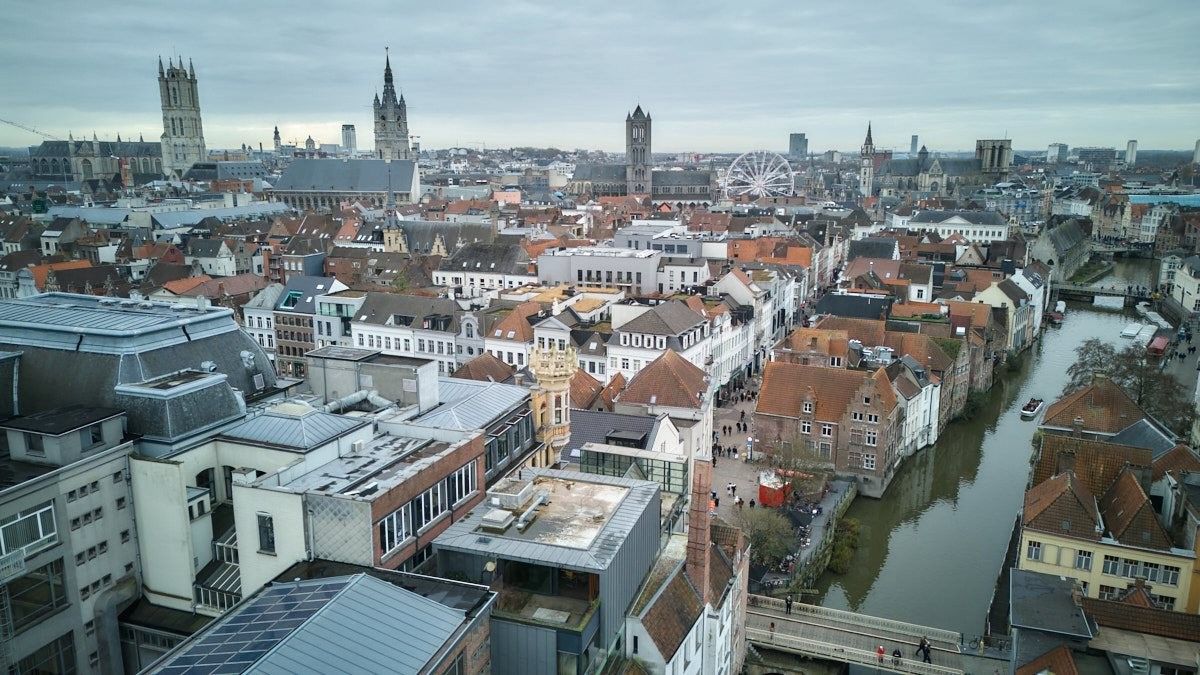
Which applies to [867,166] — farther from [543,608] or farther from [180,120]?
[543,608]

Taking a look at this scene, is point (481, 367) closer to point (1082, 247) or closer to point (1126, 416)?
point (1126, 416)

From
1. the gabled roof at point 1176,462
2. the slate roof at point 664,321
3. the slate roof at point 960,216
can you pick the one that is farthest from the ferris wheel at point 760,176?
the gabled roof at point 1176,462

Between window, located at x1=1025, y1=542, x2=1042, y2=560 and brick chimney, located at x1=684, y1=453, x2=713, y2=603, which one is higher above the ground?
brick chimney, located at x1=684, y1=453, x2=713, y2=603

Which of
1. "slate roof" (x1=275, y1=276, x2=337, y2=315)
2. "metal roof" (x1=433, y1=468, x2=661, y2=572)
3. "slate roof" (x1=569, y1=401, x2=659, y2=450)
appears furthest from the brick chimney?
"slate roof" (x1=275, y1=276, x2=337, y2=315)

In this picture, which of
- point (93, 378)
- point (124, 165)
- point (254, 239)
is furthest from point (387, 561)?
point (124, 165)

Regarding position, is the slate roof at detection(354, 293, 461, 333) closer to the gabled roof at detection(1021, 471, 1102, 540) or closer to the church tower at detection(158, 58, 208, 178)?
the gabled roof at detection(1021, 471, 1102, 540)

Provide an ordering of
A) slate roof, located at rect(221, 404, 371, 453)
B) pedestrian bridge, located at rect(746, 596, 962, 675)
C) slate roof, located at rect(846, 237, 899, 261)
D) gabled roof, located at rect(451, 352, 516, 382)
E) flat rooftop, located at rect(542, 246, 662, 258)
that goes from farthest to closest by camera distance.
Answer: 1. slate roof, located at rect(846, 237, 899, 261)
2. flat rooftop, located at rect(542, 246, 662, 258)
3. gabled roof, located at rect(451, 352, 516, 382)
4. pedestrian bridge, located at rect(746, 596, 962, 675)
5. slate roof, located at rect(221, 404, 371, 453)
